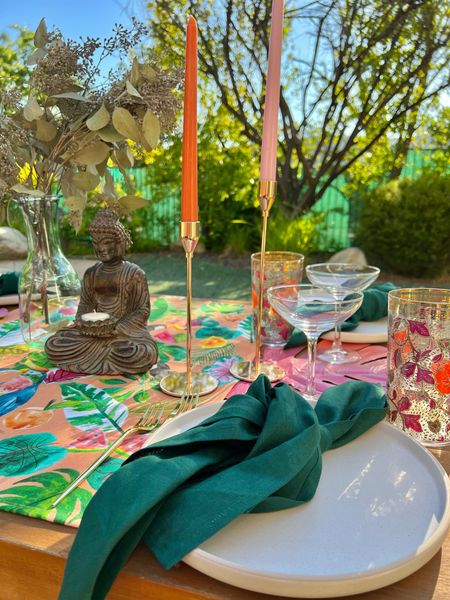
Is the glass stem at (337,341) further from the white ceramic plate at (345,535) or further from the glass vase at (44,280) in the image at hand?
the glass vase at (44,280)

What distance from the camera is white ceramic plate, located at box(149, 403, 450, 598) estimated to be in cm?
44

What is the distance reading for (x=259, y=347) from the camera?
100cm

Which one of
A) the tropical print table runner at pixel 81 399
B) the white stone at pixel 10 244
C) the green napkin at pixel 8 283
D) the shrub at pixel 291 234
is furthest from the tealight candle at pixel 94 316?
the white stone at pixel 10 244

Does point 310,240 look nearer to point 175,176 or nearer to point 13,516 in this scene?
point 175,176

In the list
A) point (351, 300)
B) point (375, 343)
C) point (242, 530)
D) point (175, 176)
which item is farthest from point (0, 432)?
point (175, 176)

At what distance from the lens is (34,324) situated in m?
1.22

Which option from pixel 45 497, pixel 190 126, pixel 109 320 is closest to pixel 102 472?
pixel 45 497

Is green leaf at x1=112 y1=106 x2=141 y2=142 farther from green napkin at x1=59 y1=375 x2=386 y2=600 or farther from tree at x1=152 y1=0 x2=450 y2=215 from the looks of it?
tree at x1=152 y1=0 x2=450 y2=215

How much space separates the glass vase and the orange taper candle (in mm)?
438

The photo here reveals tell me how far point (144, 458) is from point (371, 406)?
34cm

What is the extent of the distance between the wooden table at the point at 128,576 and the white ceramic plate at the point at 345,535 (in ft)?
0.08

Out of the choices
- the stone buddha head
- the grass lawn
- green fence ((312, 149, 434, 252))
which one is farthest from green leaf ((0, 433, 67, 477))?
green fence ((312, 149, 434, 252))

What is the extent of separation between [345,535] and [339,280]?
30.0 inches

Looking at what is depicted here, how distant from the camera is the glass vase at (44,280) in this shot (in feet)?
3.80
